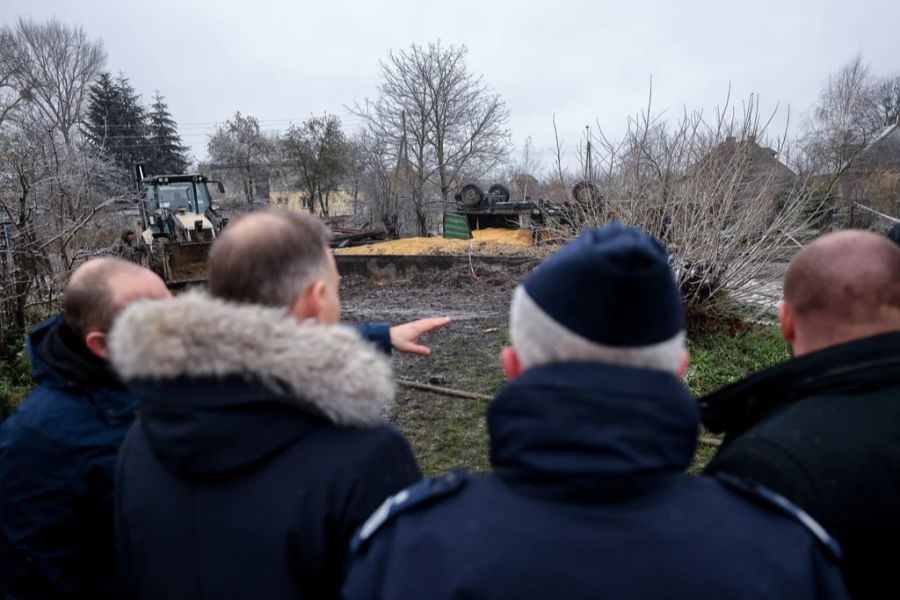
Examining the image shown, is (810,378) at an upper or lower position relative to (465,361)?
upper

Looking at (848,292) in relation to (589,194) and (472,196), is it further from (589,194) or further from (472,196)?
(472,196)

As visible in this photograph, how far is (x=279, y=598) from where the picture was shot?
3.85ft

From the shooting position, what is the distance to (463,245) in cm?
1772

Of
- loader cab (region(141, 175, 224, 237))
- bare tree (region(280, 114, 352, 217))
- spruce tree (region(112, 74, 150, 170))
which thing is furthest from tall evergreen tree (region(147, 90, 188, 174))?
loader cab (region(141, 175, 224, 237))

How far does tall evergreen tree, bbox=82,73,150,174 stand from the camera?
36.2 metres

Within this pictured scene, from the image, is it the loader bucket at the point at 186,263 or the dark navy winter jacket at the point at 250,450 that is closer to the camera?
the dark navy winter jacket at the point at 250,450

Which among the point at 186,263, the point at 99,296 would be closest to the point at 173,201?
the point at 186,263

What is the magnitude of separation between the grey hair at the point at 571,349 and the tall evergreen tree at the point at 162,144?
143 feet

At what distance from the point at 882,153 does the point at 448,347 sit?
98.6 ft

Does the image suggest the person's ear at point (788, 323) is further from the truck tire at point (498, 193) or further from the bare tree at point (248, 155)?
the bare tree at point (248, 155)

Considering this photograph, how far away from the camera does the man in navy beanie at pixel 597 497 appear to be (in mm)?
879

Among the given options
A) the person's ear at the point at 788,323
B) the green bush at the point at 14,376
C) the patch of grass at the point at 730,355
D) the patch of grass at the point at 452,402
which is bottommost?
the patch of grass at the point at 452,402

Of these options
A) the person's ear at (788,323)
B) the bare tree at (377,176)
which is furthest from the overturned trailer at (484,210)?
the person's ear at (788,323)

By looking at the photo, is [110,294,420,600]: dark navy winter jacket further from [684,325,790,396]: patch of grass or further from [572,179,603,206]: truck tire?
[572,179,603,206]: truck tire
